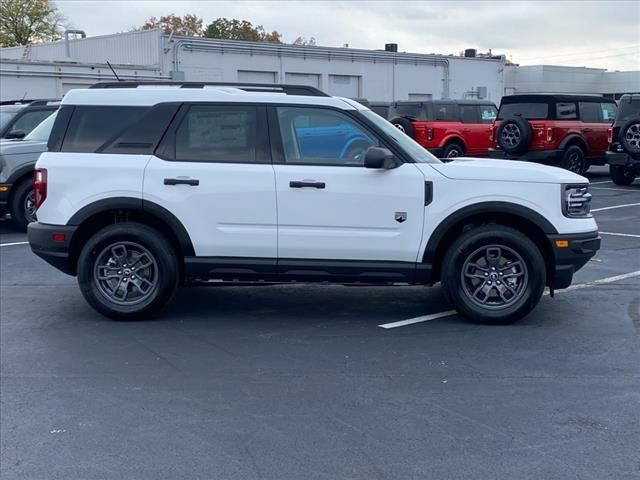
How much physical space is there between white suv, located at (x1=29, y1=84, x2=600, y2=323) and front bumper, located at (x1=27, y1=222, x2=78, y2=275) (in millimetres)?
11

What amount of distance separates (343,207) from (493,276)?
141cm

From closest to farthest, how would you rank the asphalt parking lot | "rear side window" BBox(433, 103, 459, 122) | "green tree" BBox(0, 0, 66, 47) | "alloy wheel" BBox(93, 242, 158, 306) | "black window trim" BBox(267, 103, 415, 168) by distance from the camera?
the asphalt parking lot < "black window trim" BBox(267, 103, 415, 168) < "alloy wheel" BBox(93, 242, 158, 306) < "rear side window" BBox(433, 103, 459, 122) < "green tree" BBox(0, 0, 66, 47)

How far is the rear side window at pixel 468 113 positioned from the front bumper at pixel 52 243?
629 inches

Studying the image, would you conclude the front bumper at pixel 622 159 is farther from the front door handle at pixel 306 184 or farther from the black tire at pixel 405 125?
the front door handle at pixel 306 184

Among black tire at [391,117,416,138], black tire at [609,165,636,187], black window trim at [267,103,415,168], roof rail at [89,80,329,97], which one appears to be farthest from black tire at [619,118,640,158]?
black window trim at [267,103,415,168]

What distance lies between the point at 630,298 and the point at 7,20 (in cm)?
5347

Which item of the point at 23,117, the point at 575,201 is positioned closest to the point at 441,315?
the point at 575,201

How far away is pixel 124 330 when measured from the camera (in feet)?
21.8

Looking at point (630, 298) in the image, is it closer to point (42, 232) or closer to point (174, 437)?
point (174, 437)

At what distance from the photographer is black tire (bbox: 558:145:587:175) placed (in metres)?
18.4

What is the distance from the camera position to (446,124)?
2080 cm

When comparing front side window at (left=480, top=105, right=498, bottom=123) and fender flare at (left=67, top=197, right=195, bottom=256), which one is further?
front side window at (left=480, top=105, right=498, bottom=123)

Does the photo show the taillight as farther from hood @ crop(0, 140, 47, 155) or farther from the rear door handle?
hood @ crop(0, 140, 47, 155)

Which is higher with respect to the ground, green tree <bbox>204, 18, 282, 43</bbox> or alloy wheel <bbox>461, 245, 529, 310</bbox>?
green tree <bbox>204, 18, 282, 43</bbox>
